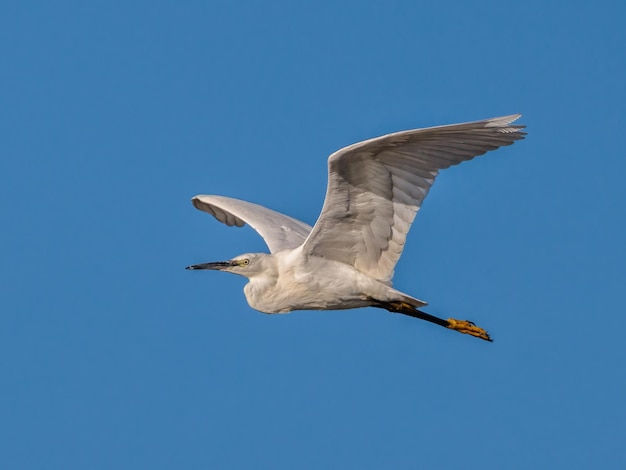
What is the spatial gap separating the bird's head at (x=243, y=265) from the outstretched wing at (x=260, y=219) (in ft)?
2.12

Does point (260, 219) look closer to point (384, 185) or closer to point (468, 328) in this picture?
point (468, 328)

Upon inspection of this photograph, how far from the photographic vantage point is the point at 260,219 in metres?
14.2

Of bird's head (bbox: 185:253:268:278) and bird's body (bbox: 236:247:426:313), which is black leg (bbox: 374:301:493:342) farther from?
bird's head (bbox: 185:253:268:278)

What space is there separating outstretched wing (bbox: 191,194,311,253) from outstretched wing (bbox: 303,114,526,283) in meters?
1.34

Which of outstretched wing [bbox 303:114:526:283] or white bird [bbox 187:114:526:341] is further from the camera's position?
white bird [bbox 187:114:526:341]

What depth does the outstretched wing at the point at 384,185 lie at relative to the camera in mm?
10602

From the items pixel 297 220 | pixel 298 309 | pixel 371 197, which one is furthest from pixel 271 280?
pixel 297 220

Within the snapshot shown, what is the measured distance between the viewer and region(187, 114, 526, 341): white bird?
1073 centimetres

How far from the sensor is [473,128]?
10.4 meters

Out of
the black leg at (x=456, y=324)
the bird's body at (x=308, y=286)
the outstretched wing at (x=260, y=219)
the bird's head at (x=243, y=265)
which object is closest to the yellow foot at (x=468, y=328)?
the black leg at (x=456, y=324)

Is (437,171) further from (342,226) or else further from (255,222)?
(255,222)

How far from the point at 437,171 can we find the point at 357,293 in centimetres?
181

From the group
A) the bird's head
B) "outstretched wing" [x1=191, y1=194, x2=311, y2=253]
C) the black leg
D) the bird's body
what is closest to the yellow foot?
the black leg

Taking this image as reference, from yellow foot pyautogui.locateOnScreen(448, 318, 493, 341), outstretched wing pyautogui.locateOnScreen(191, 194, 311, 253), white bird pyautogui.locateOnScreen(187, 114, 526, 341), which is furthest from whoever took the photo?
outstretched wing pyautogui.locateOnScreen(191, 194, 311, 253)
